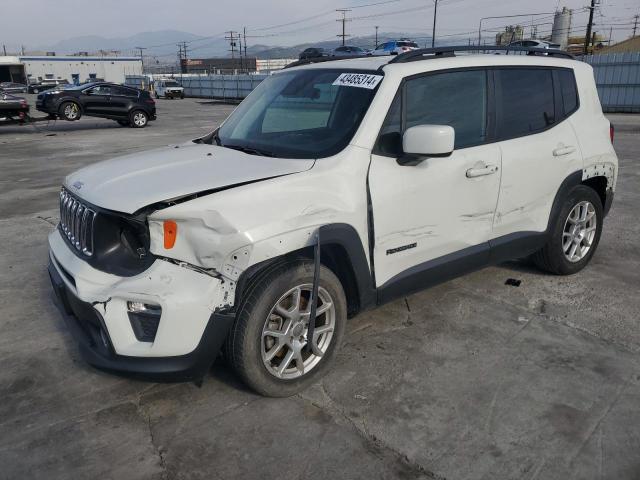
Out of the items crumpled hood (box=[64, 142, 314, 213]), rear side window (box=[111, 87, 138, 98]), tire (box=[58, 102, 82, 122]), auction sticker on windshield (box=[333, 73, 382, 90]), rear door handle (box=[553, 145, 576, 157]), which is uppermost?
auction sticker on windshield (box=[333, 73, 382, 90])

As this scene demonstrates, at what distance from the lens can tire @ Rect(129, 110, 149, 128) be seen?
812 inches

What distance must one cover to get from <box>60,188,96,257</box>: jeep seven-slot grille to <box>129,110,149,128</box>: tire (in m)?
18.3

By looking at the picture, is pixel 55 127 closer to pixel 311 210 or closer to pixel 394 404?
pixel 311 210

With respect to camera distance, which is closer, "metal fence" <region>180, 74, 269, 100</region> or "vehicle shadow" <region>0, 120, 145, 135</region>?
"vehicle shadow" <region>0, 120, 145, 135</region>

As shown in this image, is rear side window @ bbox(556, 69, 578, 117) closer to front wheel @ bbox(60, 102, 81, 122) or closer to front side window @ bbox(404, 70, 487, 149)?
front side window @ bbox(404, 70, 487, 149)

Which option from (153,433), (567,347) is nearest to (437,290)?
(567,347)

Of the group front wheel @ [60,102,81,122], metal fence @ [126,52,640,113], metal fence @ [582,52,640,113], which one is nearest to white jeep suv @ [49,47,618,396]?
metal fence @ [126,52,640,113]

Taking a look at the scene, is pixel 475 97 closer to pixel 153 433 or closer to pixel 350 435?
pixel 350 435

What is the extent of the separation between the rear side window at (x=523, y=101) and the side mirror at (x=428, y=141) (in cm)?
99

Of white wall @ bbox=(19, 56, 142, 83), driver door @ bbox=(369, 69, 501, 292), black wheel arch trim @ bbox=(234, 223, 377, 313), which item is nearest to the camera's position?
black wheel arch trim @ bbox=(234, 223, 377, 313)

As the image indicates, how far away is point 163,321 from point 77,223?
95 centimetres

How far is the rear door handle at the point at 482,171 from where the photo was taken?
12.3 feet

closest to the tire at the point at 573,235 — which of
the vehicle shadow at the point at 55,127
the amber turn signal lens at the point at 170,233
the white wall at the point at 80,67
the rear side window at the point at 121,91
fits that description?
the amber turn signal lens at the point at 170,233

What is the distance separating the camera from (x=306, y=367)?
126 inches
